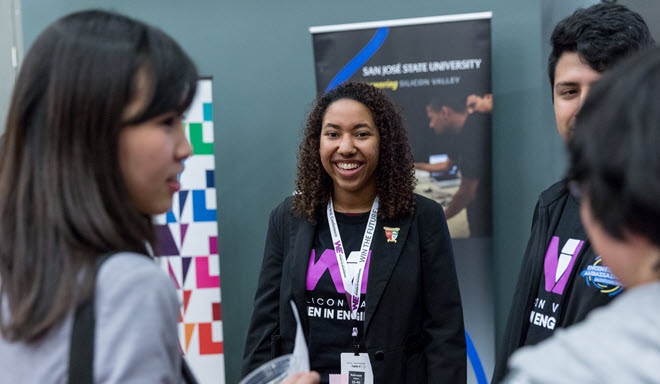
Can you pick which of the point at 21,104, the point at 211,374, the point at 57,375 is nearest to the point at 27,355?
the point at 57,375

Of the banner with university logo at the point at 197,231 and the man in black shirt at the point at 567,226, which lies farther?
the banner with university logo at the point at 197,231

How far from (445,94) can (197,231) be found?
174cm

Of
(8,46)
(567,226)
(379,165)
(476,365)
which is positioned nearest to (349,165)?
(379,165)

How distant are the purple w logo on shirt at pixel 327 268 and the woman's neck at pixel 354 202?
0.76 feet

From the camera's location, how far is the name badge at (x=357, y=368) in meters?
1.95

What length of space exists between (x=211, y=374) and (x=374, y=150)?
1.89 meters

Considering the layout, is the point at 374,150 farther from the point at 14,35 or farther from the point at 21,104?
the point at 14,35

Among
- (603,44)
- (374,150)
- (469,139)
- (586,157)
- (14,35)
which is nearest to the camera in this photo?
(586,157)

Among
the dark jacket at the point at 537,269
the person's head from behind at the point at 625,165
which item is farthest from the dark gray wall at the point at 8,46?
the person's head from behind at the point at 625,165

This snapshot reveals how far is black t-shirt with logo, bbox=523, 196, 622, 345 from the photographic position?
4.35 feet

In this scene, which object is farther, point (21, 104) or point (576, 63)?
point (576, 63)

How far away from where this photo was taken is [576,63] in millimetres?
1522

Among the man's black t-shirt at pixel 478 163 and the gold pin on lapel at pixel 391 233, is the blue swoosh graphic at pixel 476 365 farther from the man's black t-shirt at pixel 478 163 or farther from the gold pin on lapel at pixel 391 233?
the gold pin on lapel at pixel 391 233

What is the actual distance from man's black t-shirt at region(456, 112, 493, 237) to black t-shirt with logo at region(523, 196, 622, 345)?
1517 mm
